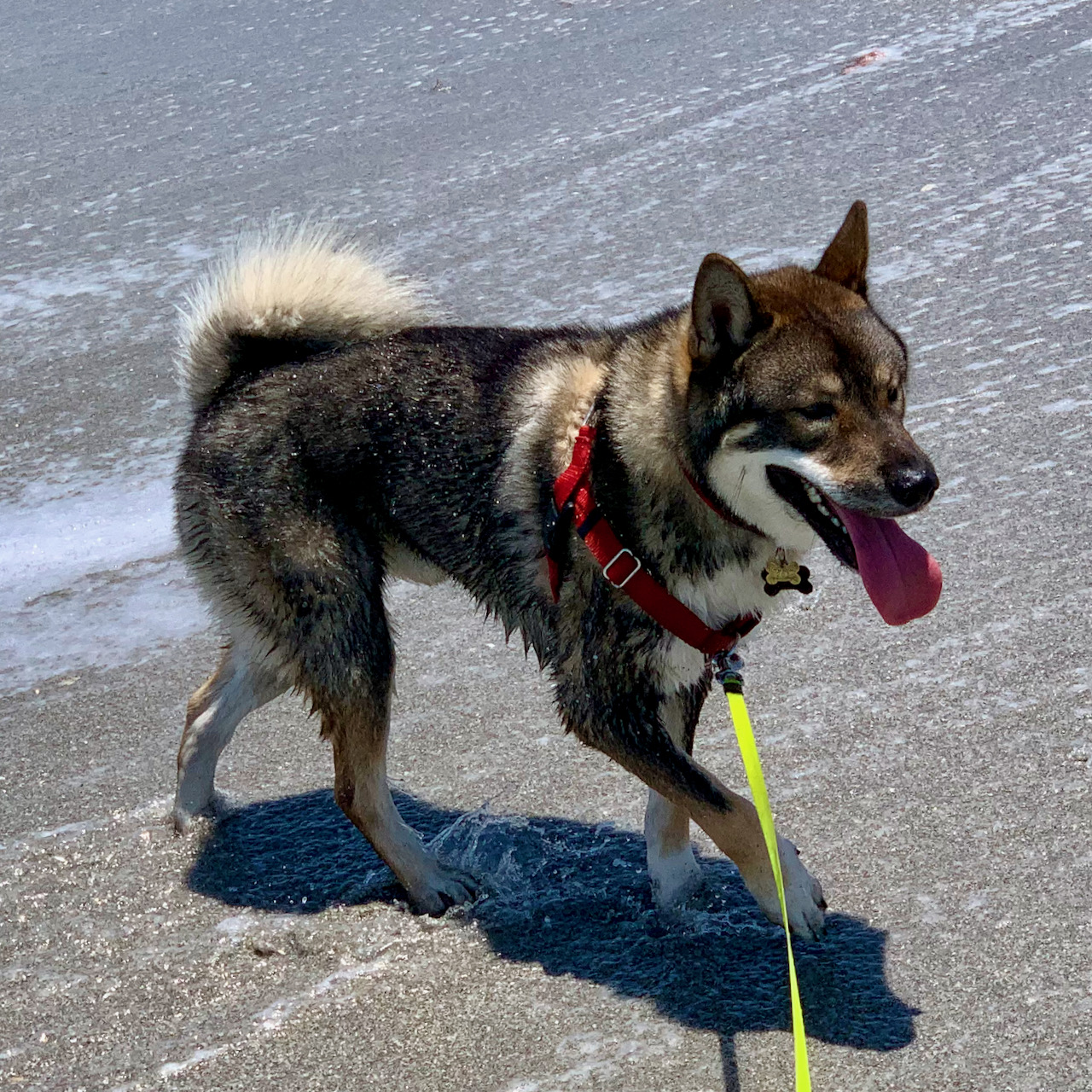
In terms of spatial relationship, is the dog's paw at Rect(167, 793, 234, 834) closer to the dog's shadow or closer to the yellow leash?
the dog's shadow

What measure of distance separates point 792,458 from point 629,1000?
1.10m

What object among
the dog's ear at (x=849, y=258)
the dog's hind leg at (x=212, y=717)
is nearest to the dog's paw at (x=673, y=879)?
the dog's hind leg at (x=212, y=717)

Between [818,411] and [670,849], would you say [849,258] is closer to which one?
[818,411]

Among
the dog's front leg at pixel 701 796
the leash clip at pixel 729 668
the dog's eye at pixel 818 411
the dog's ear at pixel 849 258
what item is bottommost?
the dog's front leg at pixel 701 796

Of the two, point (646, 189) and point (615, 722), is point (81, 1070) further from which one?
point (646, 189)

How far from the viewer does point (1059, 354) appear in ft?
16.2

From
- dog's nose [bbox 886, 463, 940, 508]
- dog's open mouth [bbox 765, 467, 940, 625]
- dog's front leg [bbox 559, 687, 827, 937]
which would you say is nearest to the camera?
dog's nose [bbox 886, 463, 940, 508]

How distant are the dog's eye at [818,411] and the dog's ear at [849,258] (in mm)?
441

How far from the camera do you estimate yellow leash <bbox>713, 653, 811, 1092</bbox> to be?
226 cm

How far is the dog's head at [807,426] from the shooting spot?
8.58 ft

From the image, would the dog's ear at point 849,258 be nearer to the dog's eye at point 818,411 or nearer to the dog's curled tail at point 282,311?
the dog's eye at point 818,411

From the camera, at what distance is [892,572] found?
105 inches

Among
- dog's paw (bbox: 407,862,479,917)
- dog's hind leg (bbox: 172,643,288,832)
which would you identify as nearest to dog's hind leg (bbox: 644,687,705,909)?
dog's paw (bbox: 407,862,479,917)

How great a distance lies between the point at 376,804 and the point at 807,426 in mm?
1314
